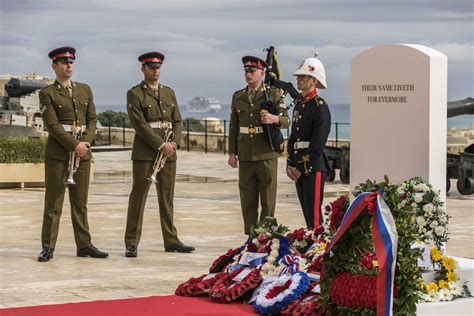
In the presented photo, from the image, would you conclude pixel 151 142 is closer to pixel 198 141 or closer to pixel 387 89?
pixel 387 89

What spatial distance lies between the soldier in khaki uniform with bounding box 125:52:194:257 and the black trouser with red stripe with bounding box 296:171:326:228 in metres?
1.53

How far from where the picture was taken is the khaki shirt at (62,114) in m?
11.2

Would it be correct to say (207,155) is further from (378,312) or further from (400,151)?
(378,312)

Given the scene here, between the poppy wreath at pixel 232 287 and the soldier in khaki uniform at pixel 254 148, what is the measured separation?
8.70ft

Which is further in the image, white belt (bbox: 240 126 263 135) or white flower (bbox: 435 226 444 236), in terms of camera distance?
white belt (bbox: 240 126 263 135)

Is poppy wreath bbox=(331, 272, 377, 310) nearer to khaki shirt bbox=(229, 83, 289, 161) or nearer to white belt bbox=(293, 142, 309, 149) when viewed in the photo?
white belt bbox=(293, 142, 309, 149)

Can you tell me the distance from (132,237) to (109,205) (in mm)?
5155

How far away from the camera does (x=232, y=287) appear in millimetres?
8875

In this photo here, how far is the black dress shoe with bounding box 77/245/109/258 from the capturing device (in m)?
11.3

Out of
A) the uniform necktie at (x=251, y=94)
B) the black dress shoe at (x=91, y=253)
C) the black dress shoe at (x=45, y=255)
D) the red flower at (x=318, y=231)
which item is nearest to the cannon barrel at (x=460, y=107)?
the uniform necktie at (x=251, y=94)

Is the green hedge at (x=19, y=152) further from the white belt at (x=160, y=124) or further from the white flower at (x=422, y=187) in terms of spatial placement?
the white flower at (x=422, y=187)

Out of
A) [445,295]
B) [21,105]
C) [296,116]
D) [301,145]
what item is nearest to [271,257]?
[445,295]

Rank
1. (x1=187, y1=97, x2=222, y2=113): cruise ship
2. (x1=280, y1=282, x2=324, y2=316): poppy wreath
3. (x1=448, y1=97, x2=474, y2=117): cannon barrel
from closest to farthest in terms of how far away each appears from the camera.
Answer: (x1=280, y1=282, x2=324, y2=316): poppy wreath < (x1=448, y1=97, x2=474, y2=117): cannon barrel < (x1=187, y1=97, x2=222, y2=113): cruise ship

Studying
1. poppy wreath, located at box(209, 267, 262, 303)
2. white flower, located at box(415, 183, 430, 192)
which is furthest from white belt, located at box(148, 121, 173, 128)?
white flower, located at box(415, 183, 430, 192)
